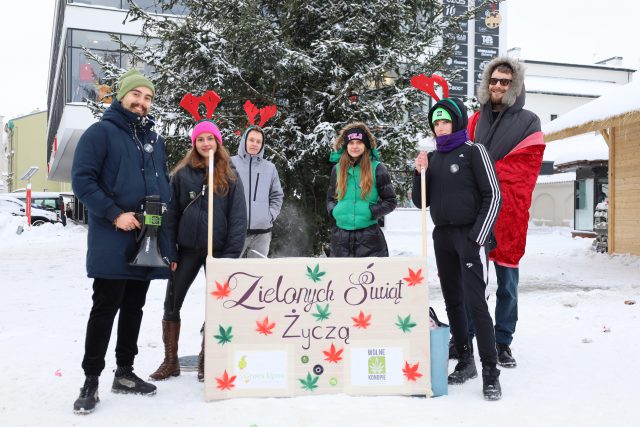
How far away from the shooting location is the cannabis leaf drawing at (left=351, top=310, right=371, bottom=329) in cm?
371

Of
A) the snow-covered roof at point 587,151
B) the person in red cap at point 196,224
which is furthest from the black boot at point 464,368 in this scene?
the snow-covered roof at point 587,151

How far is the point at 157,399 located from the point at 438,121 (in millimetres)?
2534

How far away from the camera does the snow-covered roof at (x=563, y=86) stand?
45156mm

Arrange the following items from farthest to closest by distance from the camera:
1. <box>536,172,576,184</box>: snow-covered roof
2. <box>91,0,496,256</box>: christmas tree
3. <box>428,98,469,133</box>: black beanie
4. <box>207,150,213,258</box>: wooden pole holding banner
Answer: <box>536,172,576,184</box>: snow-covered roof
<box>91,0,496,256</box>: christmas tree
<box>428,98,469,133</box>: black beanie
<box>207,150,213,258</box>: wooden pole holding banner

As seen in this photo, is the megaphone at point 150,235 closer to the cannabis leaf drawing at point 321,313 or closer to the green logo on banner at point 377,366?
the cannabis leaf drawing at point 321,313

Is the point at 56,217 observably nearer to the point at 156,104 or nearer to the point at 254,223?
the point at 156,104

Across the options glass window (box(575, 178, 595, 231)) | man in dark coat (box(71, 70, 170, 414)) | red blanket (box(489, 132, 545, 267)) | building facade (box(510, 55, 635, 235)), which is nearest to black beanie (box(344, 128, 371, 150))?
red blanket (box(489, 132, 545, 267))

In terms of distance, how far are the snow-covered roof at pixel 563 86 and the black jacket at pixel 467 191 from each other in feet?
143

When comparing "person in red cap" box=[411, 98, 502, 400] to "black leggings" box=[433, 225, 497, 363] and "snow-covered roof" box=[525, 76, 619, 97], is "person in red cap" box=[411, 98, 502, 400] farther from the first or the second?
"snow-covered roof" box=[525, 76, 619, 97]

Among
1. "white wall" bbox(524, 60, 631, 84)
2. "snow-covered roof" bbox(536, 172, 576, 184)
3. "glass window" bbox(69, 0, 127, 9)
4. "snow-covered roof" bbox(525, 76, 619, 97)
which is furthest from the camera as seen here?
"white wall" bbox(524, 60, 631, 84)

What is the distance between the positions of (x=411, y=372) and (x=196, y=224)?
1.73 meters

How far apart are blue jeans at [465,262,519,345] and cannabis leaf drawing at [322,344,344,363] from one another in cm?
125

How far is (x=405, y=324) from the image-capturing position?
12.2ft

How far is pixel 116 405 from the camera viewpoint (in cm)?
355
